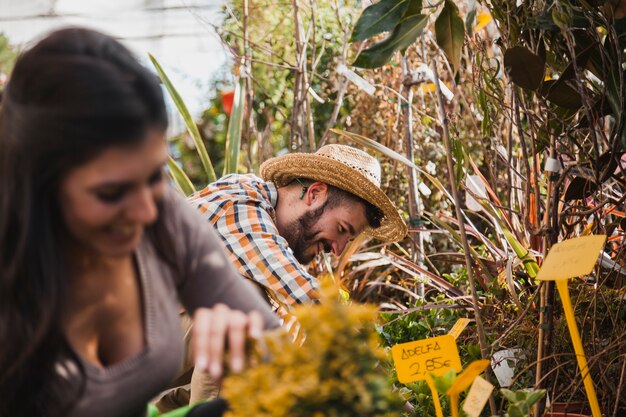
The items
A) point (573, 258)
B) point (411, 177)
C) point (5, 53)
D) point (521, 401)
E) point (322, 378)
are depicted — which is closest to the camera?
point (322, 378)

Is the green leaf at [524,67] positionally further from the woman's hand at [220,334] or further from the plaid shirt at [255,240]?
the woman's hand at [220,334]

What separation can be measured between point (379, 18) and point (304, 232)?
3.05 feet

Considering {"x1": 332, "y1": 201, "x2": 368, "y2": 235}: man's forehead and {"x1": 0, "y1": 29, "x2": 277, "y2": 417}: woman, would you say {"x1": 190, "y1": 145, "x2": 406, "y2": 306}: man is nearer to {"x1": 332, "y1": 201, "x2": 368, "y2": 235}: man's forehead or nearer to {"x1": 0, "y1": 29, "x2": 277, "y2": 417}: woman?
{"x1": 332, "y1": 201, "x2": 368, "y2": 235}: man's forehead

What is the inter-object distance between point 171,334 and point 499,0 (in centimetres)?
120

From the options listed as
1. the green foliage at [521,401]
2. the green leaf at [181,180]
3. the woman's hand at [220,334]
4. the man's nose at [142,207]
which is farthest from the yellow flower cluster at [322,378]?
the green leaf at [181,180]

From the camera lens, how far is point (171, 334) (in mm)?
1208

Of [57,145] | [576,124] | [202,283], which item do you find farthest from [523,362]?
[57,145]

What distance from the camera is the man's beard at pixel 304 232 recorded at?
2580 millimetres

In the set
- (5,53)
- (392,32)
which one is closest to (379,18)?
(392,32)

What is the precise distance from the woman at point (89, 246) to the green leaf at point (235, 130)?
260 centimetres

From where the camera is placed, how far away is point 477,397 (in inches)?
60.8

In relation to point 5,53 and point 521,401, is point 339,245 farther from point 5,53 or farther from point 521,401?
point 5,53

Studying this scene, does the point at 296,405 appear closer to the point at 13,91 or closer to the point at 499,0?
the point at 13,91

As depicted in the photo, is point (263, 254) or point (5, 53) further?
point (5, 53)
